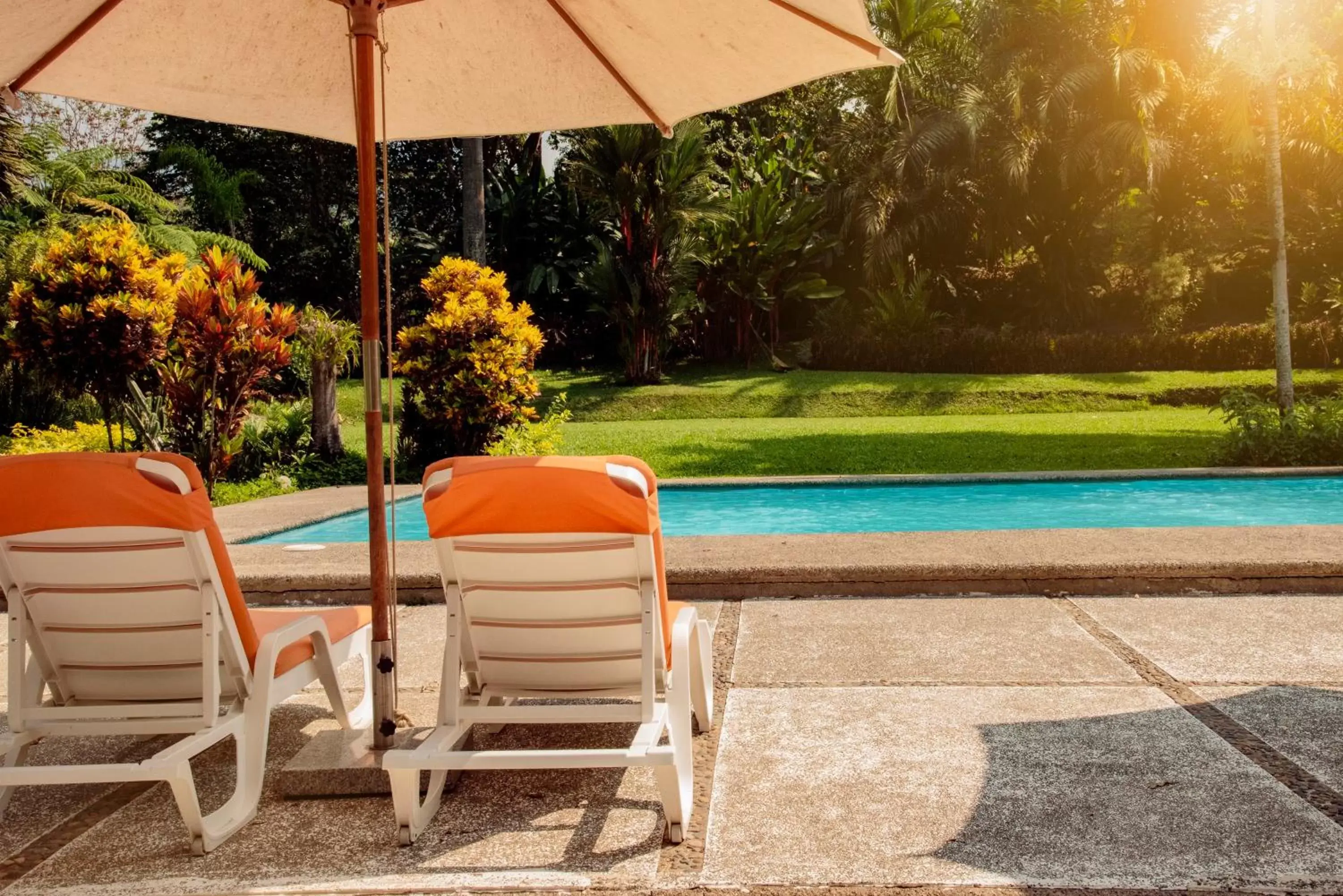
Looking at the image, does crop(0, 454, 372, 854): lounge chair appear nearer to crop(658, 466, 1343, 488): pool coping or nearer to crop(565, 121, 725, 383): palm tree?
crop(658, 466, 1343, 488): pool coping

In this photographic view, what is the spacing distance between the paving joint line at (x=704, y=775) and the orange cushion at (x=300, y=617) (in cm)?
Answer: 108

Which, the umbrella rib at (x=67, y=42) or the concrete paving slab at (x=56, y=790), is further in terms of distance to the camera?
the umbrella rib at (x=67, y=42)

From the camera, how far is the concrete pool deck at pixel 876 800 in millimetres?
2549

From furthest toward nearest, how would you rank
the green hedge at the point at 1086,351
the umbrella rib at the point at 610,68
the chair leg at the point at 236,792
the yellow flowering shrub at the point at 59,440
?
the green hedge at the point at 1086,351 < the yellow flowering shrub at the point at 59,440 < the umbrella rib at the point at 610,68 < the chair leg at the point at 236,792

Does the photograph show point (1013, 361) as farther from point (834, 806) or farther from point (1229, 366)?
point (834, 806)

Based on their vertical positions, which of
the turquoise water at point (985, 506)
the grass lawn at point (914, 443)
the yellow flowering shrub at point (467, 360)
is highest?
the yellow flowering shrub at point (467, 360)

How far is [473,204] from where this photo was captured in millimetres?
18781

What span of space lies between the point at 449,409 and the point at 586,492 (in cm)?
906

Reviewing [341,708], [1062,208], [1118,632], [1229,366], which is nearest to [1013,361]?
[1229,366]

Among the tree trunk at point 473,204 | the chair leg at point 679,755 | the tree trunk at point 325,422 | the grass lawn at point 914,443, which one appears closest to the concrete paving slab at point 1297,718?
the chair leg at point 679,755

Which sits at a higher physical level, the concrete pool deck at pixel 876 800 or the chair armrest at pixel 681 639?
the chair armrest at pixel 681 639

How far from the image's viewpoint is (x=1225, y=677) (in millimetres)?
3992

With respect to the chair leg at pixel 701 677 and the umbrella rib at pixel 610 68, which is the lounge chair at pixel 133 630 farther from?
the umbrella rib at pixel 610 68

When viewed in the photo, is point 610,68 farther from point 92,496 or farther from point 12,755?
point 12,755
